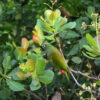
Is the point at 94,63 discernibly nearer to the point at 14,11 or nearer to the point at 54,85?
the point at 54,85

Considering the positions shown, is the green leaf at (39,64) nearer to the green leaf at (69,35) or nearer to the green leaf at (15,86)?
the green leaf at (15,86)

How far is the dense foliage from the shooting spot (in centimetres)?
118

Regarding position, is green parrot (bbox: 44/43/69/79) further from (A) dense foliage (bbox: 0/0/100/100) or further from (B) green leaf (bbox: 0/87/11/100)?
(B) green leaf (bbox: 0/87/11/100)

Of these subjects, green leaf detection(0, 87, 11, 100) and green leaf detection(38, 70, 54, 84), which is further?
green leaf detection(0, 87, 11, 100)

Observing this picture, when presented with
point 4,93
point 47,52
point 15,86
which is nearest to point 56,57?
point 47,52

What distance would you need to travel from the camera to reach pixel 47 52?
50.0 inches

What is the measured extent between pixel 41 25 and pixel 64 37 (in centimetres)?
30

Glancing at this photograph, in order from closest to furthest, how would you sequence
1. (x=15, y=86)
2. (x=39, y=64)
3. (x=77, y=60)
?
1. (x=39, y=64)
2. (x=15, y=86)
3. (x=77, y=60)

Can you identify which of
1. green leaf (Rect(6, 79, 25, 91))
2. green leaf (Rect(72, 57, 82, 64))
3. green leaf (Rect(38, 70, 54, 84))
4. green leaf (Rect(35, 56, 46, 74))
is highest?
green leaf (Rect(35, 56, 46, 74))

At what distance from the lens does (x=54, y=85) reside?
156cm

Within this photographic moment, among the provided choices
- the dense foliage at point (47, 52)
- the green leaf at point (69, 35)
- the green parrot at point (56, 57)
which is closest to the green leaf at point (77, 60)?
the dense foliage at point (47, 52)

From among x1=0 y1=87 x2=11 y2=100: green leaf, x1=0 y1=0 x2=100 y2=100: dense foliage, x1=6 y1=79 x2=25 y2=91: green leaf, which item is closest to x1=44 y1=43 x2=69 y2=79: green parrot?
x1=0 y1=0 x2=100 y2=100: dense foliage

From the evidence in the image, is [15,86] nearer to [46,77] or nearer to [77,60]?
[46,77]

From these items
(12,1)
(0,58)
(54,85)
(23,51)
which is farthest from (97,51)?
(12,1)
